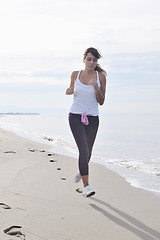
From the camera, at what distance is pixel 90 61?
430cm

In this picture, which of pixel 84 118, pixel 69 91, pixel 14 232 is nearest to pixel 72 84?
pixel 69 91

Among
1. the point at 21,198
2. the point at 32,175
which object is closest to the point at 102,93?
the point at 21,198

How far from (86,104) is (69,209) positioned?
5.00ft

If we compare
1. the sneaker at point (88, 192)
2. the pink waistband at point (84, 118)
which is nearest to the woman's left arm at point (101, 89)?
the pink waistband at point (84, 118)

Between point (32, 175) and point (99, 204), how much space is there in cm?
191

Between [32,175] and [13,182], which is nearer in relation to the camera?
[13,182]

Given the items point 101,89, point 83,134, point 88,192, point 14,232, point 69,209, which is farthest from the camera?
point 101,89

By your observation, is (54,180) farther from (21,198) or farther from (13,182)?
(21,198)

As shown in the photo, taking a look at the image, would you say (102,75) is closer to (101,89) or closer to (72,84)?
(101,89)

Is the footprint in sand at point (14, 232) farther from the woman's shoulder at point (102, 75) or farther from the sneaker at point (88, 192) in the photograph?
the woman's shoulder at point (102, 75)

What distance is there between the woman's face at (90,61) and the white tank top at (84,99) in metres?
0.27

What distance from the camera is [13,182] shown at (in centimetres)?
470

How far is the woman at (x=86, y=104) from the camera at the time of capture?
413 cm

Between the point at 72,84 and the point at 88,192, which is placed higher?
the point at 72,84
